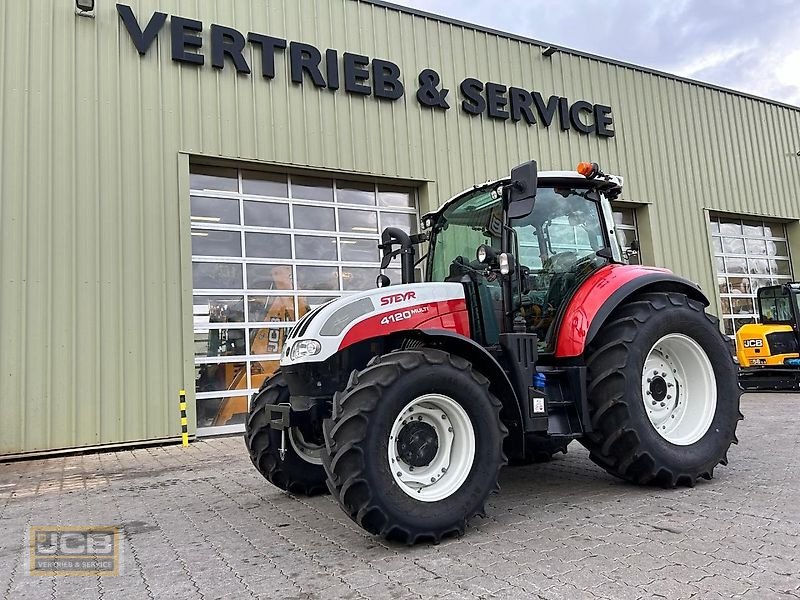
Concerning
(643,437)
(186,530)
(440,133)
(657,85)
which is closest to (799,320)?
(657,85)

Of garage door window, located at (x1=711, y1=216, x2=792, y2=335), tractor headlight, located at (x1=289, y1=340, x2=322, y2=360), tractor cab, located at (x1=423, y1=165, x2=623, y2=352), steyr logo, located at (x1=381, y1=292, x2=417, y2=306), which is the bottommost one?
tractor headlight, located at (x1=289, y1=340, x2=322, y2=360)

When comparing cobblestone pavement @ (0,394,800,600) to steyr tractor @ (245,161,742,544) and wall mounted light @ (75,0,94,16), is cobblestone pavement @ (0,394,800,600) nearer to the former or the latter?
steyr tractor @ (245,161,742,544)

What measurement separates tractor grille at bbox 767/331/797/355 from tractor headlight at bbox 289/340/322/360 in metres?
11.9

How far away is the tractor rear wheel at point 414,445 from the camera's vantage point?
3539mm

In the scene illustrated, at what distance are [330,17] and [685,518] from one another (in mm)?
10408

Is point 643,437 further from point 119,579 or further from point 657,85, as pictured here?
point 657,85

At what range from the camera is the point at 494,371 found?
4.25 m

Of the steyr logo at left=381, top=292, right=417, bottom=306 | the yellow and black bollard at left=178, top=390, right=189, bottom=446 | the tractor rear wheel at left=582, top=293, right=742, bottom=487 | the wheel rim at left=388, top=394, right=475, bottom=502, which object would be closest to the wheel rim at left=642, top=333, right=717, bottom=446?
the tractor rear wheel at left=582, top=293, right=742, bottom=487

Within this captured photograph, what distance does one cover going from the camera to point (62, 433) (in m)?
8.70

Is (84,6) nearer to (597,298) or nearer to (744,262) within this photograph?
(597,298)

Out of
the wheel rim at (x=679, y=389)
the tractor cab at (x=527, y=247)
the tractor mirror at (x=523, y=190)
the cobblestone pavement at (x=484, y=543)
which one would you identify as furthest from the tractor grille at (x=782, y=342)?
the tractor mirror at (x=523, y=190)

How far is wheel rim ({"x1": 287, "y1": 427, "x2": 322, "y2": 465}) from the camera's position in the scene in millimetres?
5094

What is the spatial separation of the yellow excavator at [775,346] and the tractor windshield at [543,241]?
9353 mm

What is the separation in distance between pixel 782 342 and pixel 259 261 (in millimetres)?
10585
